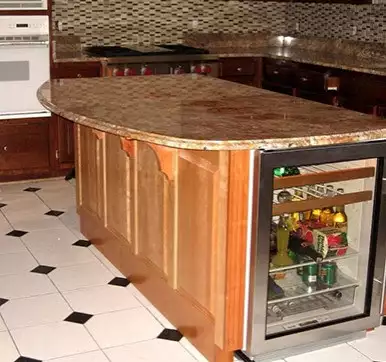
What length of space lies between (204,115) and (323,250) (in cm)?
81

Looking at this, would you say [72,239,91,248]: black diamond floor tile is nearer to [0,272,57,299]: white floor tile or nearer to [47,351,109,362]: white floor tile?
[0,272,57,299]: white floor tile

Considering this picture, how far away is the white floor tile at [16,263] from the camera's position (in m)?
3.97

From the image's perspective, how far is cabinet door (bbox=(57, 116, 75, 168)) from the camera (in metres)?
5.73

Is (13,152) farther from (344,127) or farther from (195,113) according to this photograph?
(344,127)

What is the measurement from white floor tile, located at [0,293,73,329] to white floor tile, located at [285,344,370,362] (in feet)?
3.78

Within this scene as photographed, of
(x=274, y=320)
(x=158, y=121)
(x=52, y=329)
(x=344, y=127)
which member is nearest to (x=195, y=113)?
(x=158, y=121)

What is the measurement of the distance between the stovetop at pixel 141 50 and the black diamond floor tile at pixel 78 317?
2828 millimetres

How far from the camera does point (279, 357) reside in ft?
9.91

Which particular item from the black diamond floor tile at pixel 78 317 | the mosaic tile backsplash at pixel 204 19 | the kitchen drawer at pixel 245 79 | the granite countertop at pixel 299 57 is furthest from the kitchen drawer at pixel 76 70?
the black diamond floor tile at pixel 78 317

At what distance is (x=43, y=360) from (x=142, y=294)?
77 centimetres

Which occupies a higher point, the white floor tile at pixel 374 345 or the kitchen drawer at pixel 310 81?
the kitchen drawer at pixel 310 81

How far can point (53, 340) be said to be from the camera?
125 inches

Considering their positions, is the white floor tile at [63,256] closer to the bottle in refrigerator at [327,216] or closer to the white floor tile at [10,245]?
the white floor tile at [10,245]

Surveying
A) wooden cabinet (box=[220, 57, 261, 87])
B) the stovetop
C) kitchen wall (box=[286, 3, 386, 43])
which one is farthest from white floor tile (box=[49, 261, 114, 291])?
kitchen wall (box=[286, 3, 386, 43])
